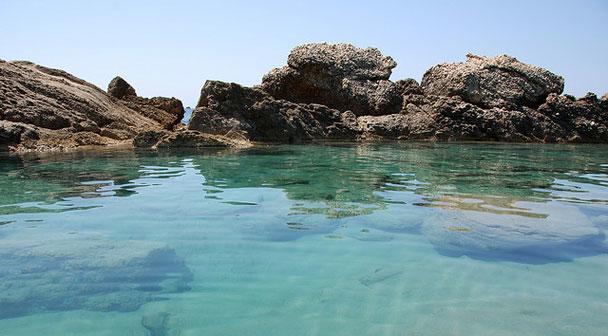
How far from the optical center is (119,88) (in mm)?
18609

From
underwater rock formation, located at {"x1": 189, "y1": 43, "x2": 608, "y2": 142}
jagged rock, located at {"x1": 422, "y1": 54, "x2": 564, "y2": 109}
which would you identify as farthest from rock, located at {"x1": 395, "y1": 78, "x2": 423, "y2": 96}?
jagged rock, located at {"x1": 422, "y1": 54, "x2": 564, "y2": 109}

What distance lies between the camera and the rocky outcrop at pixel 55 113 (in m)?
12.4

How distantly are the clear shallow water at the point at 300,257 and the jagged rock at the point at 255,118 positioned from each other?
26.5 feet

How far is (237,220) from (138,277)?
1.63m

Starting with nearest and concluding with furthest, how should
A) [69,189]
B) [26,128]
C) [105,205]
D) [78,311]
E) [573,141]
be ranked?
[78,311] → [105,205] → [69,189] → [26,128] → [573,141]

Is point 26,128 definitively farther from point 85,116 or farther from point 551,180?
point 551,180

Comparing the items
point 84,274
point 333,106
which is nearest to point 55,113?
point 333,106

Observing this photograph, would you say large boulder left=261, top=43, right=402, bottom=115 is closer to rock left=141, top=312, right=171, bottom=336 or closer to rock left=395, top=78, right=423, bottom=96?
rock left=395, top=78, right=423, bottom=96

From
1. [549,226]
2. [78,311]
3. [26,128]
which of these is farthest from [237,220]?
[26,128]

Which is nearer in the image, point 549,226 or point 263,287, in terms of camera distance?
point 263,287

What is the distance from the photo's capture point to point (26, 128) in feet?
40.6

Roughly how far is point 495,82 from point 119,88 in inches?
591

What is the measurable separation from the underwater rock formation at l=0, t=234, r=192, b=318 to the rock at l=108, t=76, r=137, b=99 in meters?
15.7

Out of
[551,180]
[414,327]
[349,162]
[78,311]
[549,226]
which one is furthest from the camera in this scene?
[349,162]
